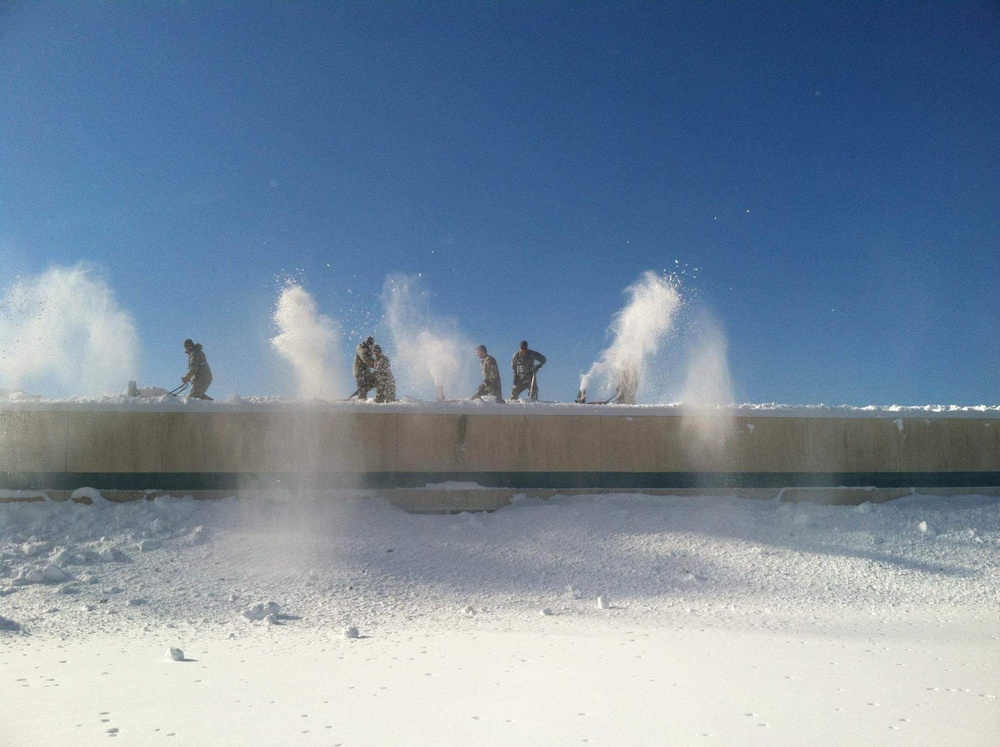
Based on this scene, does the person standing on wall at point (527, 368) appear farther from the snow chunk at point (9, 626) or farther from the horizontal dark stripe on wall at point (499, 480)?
the snow chunk at point (9, 626)

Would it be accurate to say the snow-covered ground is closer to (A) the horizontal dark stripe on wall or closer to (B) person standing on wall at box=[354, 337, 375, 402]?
(A) the horizontal dark stripe on wall

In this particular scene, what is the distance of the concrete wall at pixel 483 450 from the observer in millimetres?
10352

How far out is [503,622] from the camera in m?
6.68

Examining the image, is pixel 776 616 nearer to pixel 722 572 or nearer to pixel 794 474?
pixel 722 572

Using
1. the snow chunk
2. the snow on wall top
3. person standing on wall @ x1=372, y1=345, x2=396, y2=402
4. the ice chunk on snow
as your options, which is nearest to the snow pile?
the ice chunk on snow

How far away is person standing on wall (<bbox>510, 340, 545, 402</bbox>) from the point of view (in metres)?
16.5

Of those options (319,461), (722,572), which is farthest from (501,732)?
(319,461)

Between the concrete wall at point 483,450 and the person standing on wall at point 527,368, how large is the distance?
5169 mm

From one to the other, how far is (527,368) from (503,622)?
1016 centimetres

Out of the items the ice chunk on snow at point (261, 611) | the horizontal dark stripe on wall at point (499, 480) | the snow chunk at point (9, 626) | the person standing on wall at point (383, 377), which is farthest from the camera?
the person standing on wall at point (383, 377)

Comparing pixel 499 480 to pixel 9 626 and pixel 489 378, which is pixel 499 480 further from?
pixel 9 626

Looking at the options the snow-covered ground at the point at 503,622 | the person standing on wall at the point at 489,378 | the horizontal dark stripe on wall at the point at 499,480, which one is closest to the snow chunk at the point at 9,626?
the snow-covered ground at the point at 503,622

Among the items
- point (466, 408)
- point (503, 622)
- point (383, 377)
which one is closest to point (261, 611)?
point (503, 622)

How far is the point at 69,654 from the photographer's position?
5.43 metres
